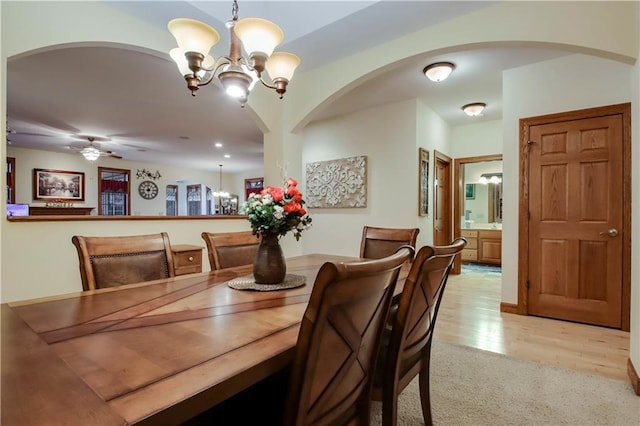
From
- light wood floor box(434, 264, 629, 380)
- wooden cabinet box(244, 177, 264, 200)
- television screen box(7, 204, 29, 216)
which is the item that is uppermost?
wooden cabinet box(244, 177, 264, 200)

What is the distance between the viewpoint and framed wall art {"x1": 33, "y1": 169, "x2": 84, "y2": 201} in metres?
6.82

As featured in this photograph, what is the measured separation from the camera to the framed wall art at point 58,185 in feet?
22.4

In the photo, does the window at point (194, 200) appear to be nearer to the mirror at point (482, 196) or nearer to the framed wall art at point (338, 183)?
the framed wall art at point (338, 183)

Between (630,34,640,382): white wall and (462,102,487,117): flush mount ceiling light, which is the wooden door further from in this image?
(630,34,640,382): white wall

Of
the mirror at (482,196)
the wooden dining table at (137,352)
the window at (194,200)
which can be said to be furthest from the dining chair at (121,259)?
the window at (194,200)

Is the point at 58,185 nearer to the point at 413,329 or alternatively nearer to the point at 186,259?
the point at 186,259

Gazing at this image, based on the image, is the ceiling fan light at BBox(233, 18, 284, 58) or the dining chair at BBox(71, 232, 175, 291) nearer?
the dining chair at BBox(71, 232, 175, 291)

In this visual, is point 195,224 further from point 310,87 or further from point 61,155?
point 61,155

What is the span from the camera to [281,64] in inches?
77.9

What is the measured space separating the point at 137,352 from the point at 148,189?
910 cm

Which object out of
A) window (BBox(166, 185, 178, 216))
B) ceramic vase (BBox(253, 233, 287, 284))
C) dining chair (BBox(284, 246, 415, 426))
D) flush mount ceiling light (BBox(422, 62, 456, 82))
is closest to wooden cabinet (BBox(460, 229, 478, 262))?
flush mount ceiling light (BBox(422, 62, 456, 82))

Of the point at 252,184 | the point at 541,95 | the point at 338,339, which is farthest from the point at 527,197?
the point at 252,184

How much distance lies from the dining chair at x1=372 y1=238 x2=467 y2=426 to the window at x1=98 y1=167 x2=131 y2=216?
28.5 ft

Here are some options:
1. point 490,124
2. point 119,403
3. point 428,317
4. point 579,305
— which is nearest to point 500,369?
point 428,317
